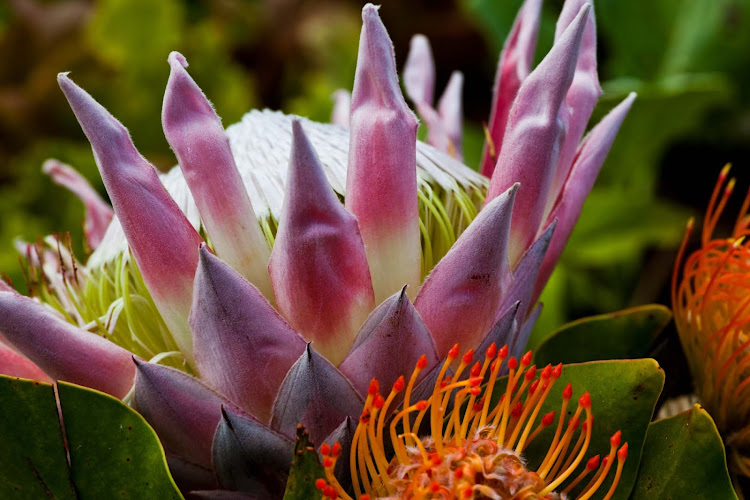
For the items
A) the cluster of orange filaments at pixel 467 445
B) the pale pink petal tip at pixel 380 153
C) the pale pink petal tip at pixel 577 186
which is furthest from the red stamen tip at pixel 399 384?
the pale pink petal tip at pixel 577 186

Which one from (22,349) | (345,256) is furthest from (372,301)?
(22,349)

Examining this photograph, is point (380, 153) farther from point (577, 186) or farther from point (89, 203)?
point (89, 203)

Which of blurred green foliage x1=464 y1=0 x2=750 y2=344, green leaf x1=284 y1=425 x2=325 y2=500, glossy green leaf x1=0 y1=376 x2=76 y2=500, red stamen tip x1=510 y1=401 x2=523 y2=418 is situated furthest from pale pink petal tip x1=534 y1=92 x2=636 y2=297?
blurred green foliage x1=464 y1=0 x2=750 y2=344

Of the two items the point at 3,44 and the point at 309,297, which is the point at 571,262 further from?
the point at 3,44

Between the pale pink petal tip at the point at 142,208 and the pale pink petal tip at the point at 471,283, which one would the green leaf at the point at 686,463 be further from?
the pale pink petal tip at the point at 142,208

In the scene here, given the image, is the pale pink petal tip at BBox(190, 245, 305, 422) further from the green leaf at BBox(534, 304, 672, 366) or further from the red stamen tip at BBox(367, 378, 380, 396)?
the green leaf at BBox(534, 304, 672, 366)

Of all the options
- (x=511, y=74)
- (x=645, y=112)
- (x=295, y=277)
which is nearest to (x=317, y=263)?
(x=295, y=277)
